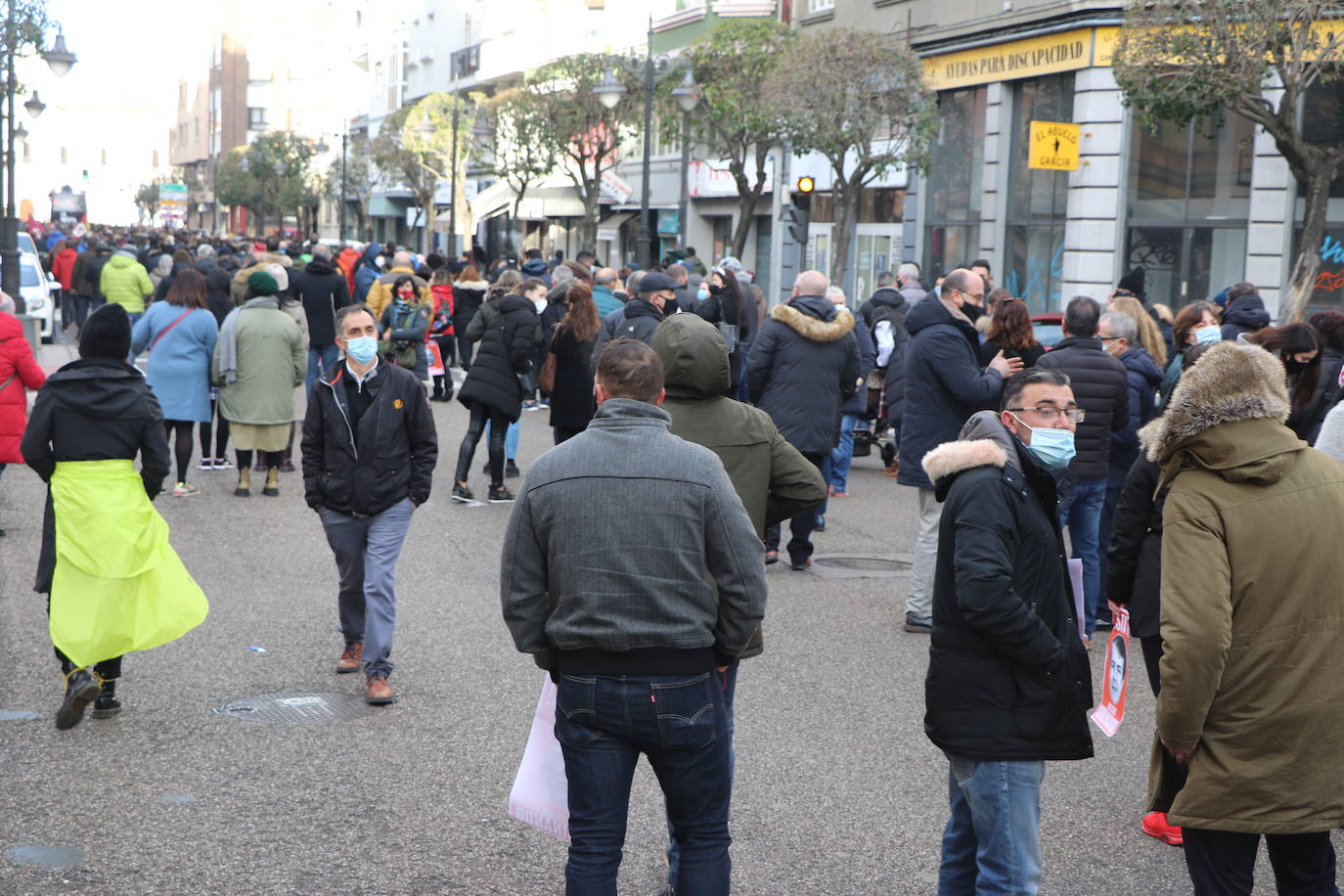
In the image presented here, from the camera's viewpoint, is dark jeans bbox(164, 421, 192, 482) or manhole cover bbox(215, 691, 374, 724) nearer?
manhole cover bbox(215, 691, 374, 724)

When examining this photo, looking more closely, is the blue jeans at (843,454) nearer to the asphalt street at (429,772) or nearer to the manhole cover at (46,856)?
the asphalt street at (429,772)

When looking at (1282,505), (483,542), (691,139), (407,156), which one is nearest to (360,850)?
(1282,505)

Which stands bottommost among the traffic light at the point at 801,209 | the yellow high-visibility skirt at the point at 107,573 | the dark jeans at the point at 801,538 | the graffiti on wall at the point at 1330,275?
the dark jeans at the point at 801,538

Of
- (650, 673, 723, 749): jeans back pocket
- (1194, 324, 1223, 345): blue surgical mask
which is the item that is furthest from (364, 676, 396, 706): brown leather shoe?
(1194, 324, 1223, 345): blue surgical mask

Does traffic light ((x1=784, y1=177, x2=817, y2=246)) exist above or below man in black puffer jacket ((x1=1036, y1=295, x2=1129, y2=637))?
above

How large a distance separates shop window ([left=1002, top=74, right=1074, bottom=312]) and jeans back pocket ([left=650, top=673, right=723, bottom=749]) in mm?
21227

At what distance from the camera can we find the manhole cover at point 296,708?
662 centimetres

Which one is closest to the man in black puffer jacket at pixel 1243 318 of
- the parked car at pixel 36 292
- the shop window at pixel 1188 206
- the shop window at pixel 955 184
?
the shop window at pixel 1188 206

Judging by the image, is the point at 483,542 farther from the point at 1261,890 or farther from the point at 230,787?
the point at 1261,890

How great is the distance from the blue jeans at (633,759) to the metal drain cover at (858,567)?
6076 mm

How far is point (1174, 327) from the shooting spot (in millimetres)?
9477

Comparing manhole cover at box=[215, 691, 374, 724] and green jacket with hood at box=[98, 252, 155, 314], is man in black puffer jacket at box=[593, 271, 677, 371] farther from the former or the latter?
green jacket with hood at box=[98, 252, 155, 314]

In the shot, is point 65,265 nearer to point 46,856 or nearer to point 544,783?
point 46,856

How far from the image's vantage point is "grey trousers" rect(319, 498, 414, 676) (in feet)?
22.5
